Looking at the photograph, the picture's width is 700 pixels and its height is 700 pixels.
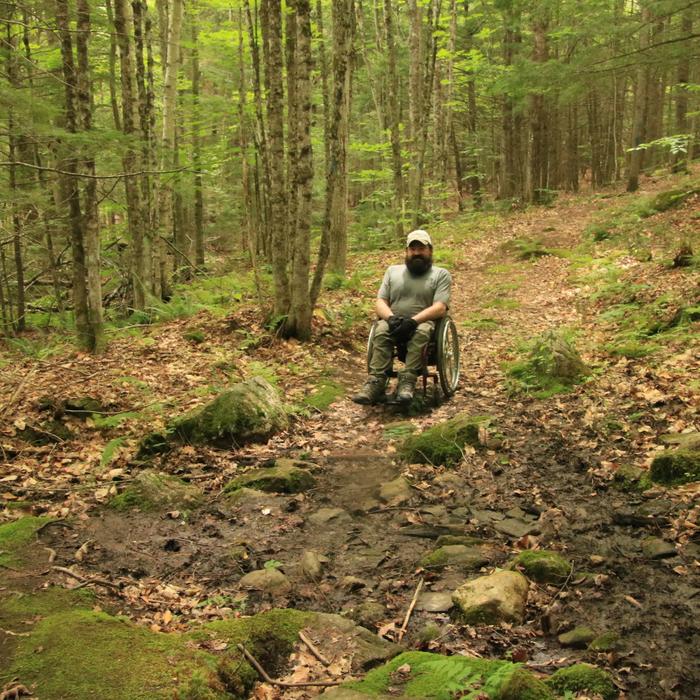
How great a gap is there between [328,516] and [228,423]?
1.74 meters

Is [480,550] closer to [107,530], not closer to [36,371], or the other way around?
[107,530]

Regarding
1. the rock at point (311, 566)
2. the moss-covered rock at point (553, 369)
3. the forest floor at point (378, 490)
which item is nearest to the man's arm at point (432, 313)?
the forest floor at point (378, 490)

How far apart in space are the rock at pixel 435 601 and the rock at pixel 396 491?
1262mm

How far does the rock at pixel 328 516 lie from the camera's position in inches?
161

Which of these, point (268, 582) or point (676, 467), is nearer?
point (268, 582)

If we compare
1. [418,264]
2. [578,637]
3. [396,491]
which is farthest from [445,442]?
[578,637]

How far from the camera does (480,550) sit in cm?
342

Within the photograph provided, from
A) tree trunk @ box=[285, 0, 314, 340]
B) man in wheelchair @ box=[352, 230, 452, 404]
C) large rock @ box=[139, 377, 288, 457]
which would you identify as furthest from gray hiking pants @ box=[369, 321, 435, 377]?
tree trunk @ box=[285, 0, 314, 340]

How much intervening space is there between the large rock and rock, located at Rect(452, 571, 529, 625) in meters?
3.04

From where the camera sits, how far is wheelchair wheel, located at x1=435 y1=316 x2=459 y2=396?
6.21 meters

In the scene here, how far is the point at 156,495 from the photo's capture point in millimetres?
4219

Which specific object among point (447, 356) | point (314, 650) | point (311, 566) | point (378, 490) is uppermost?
point (447, 356)

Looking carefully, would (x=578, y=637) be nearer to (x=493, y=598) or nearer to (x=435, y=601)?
(x=493, y=598)

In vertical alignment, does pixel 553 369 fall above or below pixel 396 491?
above
